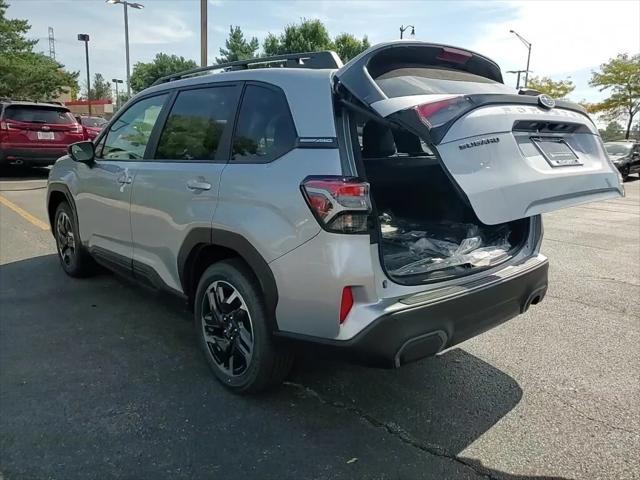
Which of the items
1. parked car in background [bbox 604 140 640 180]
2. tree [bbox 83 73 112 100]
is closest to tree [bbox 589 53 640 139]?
parked car in background [bbox 604 140 640 180]

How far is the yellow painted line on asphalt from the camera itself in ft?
24.7

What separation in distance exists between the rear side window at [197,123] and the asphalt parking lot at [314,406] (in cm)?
135

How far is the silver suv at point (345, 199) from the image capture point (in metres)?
2.34

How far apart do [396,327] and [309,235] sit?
0.57 m

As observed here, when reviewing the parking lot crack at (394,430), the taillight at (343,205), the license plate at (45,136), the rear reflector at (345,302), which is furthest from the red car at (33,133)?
the rear reflector at (345,302)

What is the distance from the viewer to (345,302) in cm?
237

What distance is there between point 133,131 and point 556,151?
3.04 metres

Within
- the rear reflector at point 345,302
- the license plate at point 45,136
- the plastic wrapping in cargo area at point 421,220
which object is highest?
the license plate at point 45,136

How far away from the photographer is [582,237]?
7754 millimetres

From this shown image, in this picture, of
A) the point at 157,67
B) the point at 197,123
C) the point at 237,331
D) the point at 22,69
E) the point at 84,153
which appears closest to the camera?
the point at 237,331

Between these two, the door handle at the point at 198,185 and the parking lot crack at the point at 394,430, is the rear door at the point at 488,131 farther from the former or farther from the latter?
the parking lot crack at the point at 394,430

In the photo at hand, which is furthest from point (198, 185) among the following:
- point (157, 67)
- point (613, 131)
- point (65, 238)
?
point (157, 67)

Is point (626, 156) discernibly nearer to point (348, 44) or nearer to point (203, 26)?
point (203, 26)

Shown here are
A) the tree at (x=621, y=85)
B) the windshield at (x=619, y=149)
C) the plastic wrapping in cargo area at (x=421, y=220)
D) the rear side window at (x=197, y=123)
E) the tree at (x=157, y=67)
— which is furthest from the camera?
the tree at (x=157, y=67)
